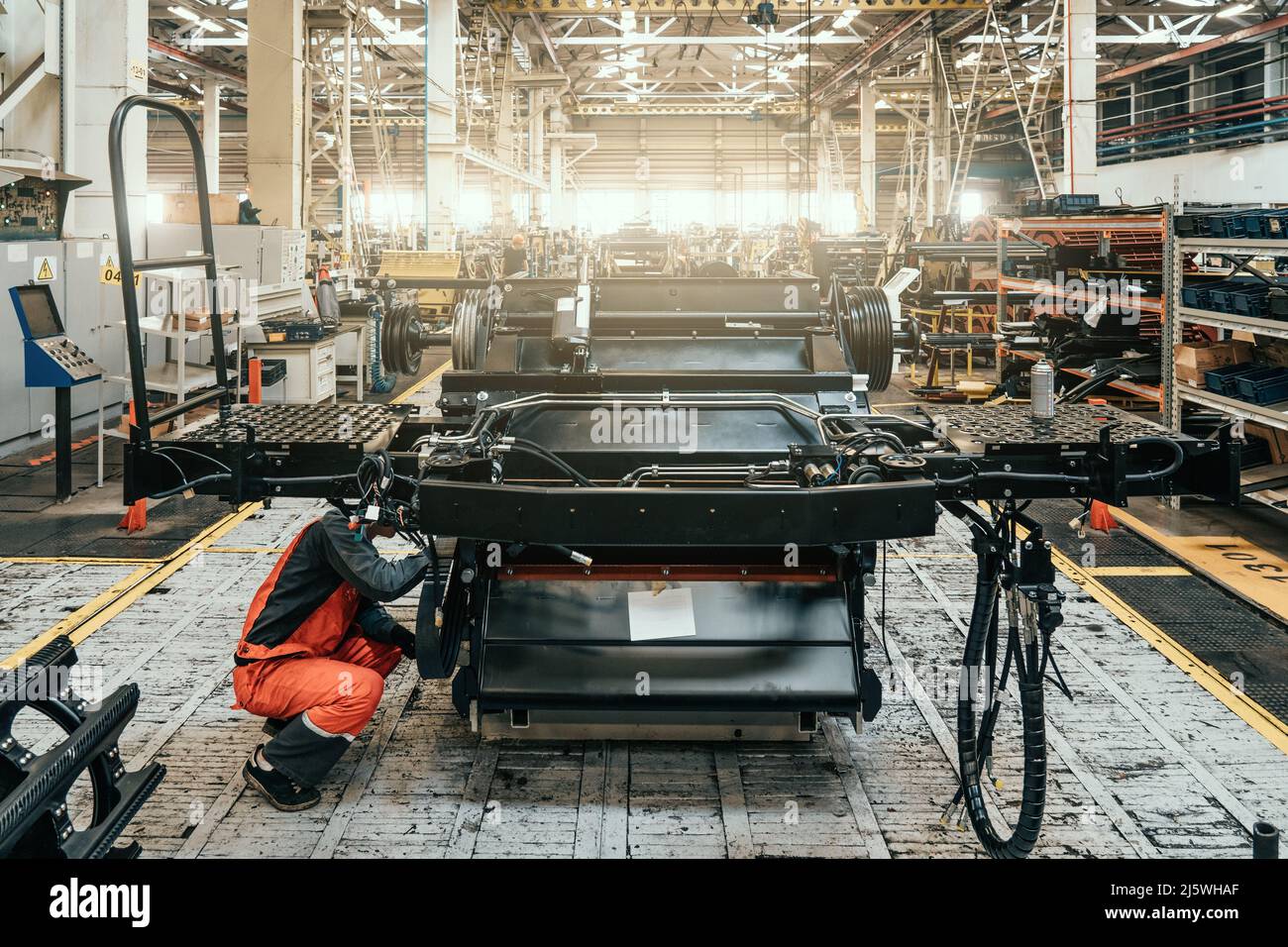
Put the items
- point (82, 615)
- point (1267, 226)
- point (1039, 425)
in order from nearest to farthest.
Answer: point (1039, 425) < point (82, 615) < point (1267, 226)

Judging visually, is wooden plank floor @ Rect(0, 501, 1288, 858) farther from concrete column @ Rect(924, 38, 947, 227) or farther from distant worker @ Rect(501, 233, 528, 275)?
concrete column @ Rect(924, 38, 947, 227)

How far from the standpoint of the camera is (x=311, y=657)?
3689 mm

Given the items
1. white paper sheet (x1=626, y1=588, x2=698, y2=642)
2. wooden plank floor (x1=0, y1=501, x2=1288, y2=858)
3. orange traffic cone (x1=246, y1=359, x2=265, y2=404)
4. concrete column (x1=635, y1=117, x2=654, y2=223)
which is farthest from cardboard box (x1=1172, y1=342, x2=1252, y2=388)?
concrete column (x1=635, y1=117, x2=654, y2=223)

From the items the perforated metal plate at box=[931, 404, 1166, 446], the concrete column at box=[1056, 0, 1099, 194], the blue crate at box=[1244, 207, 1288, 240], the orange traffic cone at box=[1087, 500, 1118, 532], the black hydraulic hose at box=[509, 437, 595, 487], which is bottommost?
the orange traffic cone at box=[1087, 500, 1118, 532]

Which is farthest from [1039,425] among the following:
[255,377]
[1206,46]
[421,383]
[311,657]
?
[1206,46]

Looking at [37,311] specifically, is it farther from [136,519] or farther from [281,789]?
[281,789]

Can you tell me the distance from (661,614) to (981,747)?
115 centimetres

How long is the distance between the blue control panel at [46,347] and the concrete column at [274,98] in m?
5.20

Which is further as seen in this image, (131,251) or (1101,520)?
(1101,520)

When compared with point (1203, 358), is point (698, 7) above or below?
above

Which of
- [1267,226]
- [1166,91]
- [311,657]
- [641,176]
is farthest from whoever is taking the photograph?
[641,176]

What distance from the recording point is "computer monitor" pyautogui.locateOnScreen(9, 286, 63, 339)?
7.35m

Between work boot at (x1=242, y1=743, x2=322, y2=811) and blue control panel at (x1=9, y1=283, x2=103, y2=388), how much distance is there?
194 inches

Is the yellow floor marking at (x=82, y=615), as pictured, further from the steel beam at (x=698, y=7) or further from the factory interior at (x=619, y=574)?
the steel beam at (x=698, y=7)
